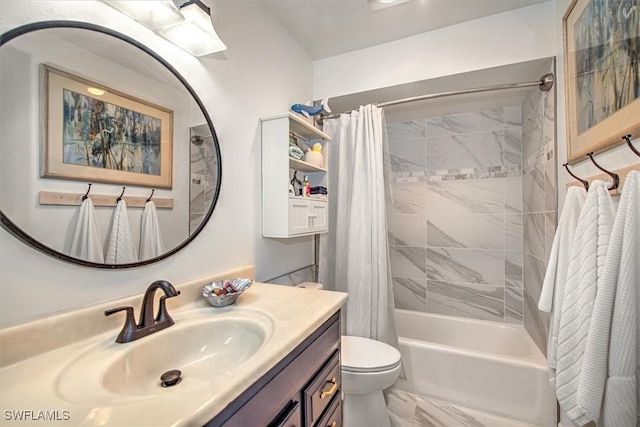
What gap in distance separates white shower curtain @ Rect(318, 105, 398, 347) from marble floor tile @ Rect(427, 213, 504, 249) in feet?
3.08

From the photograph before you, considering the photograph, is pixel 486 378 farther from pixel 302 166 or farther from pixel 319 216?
pixel 302 166

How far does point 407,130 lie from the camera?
2.63m

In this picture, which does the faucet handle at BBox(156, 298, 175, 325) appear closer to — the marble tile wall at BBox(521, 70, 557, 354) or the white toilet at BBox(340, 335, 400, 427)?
the white toilet at BBox(340, 335, 400, 427)

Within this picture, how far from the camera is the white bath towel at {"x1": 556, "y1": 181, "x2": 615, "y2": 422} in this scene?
36.4 inches

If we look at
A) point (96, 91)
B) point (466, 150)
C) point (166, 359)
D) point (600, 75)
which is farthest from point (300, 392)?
point (466, 150)

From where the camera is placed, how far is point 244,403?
22.5 inches

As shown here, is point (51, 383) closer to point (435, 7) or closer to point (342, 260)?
point (342, 260)

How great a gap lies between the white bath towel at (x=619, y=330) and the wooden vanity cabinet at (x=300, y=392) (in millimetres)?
825

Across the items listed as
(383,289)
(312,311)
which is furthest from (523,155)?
(312,311)

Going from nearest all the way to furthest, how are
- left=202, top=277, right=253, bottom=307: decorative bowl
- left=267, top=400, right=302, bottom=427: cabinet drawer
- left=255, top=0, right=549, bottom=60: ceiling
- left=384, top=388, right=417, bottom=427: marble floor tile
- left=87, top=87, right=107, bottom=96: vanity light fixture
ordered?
left=267, top=400, right=302, bottom=427: cabinet drawer, left=87, top=87, right=107, bottom=96: vanity light fixture, left=202, top=277, right=253, bottom=307: decorative bowl, left=255, top=0, right=549, bottom=60: ceiling, left=384, top=388, right=417, bottom=427: marble floor tile

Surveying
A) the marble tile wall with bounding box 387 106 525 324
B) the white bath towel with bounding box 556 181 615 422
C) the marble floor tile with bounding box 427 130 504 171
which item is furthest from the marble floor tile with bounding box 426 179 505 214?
the white bath towel with bounding box 556 181 615 422

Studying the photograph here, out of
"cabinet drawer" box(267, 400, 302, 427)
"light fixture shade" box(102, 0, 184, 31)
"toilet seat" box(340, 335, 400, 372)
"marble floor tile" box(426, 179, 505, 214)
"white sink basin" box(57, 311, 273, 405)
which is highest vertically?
"light fixture shade" box(102, 0, 184, 31)

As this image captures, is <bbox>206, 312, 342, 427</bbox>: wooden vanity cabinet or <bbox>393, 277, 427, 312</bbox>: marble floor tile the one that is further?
<bbox>393, 277, 427, 312</bbox>: marble floor tile

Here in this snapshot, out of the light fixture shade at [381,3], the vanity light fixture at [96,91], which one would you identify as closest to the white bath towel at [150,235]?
the vanity light fixture at [96,91]
